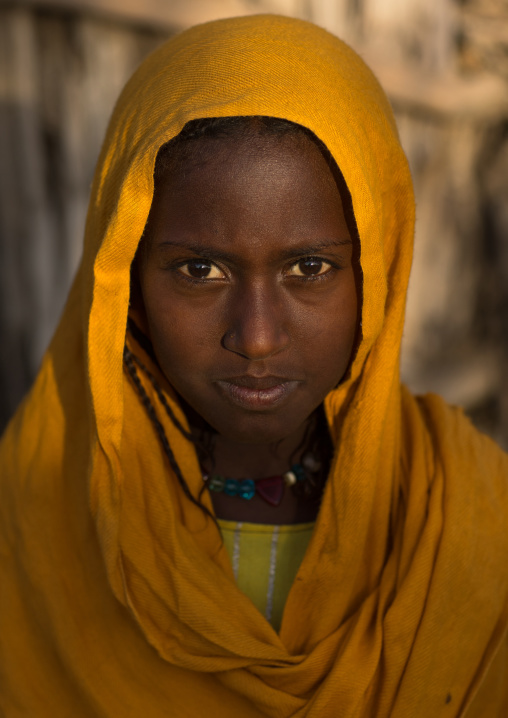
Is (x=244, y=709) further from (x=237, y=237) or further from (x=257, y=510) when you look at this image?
(x=237, y=237)

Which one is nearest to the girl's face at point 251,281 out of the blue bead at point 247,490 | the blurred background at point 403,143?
the blue bead at point 247,490

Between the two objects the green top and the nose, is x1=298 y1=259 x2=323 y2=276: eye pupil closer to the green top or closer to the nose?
the nose

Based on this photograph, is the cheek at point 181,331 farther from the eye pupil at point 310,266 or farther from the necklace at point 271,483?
→ the necklace at point 271,483

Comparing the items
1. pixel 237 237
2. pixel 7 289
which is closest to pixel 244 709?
pixel 237 237

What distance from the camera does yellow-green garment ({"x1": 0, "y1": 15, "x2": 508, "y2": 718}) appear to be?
46.4 inches

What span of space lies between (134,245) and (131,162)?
0.45 feet

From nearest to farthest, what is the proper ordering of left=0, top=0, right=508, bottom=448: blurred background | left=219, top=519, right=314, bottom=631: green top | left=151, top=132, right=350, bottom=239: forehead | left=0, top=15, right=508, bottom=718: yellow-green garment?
left=151, top=132, right=350, bottom=239: forehead
left=0, top=15, right=508, bottom=718: yellow-green garment
left=219, top=519, right=314, bottom=631: green top
left=0, top=0, right=508, bottom=448: blurred background

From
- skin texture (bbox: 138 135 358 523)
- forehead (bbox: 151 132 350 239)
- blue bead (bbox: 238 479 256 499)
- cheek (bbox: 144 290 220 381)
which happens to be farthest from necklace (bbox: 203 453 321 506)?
forehead (bbox: 151 132 350 239)

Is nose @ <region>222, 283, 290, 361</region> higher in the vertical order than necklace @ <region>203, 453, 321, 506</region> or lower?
higher

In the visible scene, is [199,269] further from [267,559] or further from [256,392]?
[267,559]

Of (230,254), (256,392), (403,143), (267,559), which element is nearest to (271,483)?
(267,559)

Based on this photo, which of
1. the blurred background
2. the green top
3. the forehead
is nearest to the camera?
the forehead

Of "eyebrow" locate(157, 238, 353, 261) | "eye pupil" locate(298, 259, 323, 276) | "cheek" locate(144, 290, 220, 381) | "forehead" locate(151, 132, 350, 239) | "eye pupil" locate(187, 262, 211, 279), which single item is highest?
"forehead" locate(151, 132, 350, 239)

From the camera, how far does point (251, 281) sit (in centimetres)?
112
